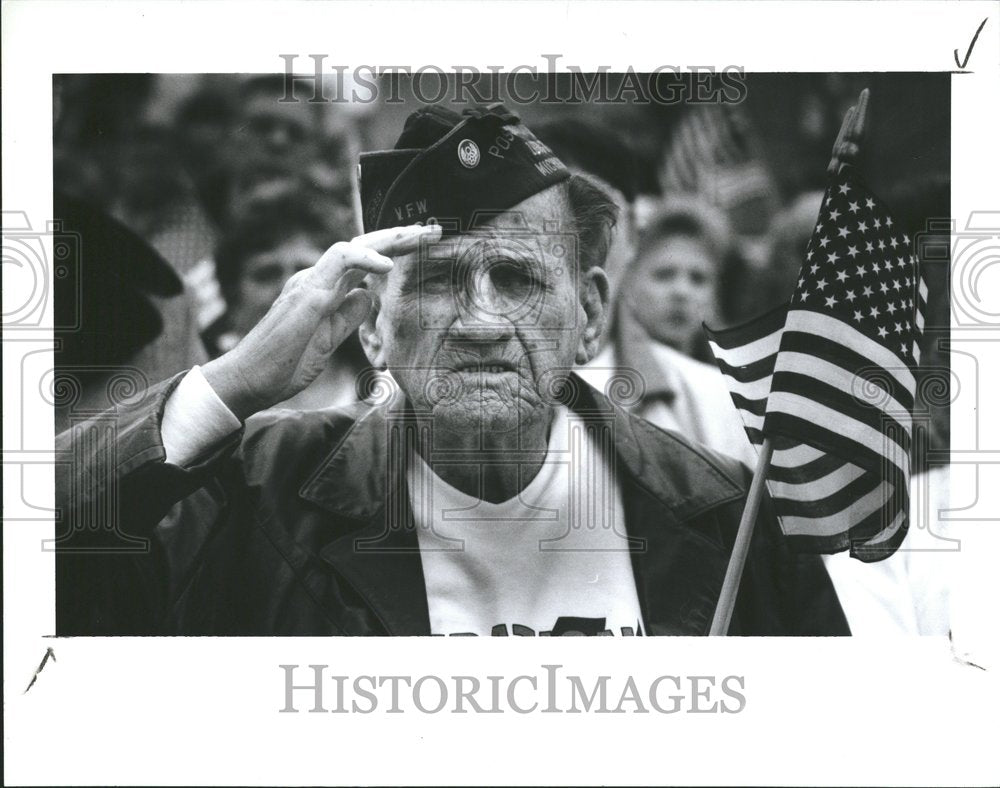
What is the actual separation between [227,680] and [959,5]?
4.21m

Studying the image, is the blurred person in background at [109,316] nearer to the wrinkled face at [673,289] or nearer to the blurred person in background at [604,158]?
the blurred person in background at [604,158]

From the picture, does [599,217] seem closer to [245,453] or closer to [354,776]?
[245,453]

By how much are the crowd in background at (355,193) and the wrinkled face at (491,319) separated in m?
0.17

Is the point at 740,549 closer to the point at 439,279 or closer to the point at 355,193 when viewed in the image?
the point at 439,279

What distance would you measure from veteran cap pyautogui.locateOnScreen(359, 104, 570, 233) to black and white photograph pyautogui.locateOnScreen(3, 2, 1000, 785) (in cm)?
2

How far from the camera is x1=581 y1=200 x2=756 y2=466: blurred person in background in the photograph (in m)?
4.92

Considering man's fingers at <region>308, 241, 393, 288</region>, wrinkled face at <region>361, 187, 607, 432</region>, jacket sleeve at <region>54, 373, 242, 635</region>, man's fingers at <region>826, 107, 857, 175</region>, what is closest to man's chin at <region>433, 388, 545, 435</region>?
wrinkled face at <region>361, 187, 607, 432</region>

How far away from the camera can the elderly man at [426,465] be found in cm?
485

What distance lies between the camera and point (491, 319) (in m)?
4.86

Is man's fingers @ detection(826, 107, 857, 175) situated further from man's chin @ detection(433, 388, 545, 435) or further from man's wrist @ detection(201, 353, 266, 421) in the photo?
man's wrist @ detection(201, 353, 266, 421)

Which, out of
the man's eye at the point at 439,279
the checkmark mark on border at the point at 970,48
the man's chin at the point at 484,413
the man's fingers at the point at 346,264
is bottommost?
the man's chin at the point at 484,413

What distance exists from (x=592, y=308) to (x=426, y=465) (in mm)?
973

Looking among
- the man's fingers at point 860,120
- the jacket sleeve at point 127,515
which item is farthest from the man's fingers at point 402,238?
the man's fingers at point 860,120

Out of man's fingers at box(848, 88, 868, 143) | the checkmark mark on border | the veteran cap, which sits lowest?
the veteran cap
